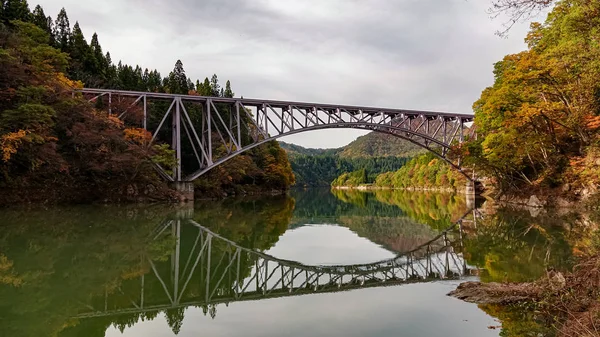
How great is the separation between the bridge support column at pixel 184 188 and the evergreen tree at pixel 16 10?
22947 mm

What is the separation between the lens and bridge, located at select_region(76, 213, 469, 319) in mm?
6789

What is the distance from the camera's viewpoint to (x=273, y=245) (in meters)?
13.0

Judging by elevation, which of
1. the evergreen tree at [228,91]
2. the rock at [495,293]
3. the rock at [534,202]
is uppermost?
the evergreen tree at [228,91]

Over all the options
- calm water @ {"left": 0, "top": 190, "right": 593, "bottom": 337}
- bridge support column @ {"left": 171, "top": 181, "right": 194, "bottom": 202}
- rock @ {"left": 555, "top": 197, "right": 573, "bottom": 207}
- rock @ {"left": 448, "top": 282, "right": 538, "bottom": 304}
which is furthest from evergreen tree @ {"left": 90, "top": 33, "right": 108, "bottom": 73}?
rock @ {"left": 448, "top": 282, "right": 538, "bottom": 304}

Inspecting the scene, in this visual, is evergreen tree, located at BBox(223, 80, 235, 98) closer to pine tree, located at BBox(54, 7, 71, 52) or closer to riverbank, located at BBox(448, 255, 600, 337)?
pine tree, located at BBox(54, 7, 71, 52)

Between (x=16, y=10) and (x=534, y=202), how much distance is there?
45671 millimetres

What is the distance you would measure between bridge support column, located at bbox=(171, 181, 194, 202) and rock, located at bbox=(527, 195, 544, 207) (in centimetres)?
2305

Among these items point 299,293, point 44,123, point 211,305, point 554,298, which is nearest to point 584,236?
point 554,298

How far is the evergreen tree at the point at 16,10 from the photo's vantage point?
129 feet

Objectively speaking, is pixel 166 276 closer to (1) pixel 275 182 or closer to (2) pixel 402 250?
(2) pixel 402 250

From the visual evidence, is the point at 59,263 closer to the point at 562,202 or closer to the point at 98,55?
the point at 562,202

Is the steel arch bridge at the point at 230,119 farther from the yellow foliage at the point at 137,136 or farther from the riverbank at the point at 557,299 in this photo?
the riverbank at the point at 557,299

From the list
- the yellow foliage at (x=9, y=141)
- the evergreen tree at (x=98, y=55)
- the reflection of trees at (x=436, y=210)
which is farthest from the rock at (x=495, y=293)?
the evergreen tree at (x=98, y=55)

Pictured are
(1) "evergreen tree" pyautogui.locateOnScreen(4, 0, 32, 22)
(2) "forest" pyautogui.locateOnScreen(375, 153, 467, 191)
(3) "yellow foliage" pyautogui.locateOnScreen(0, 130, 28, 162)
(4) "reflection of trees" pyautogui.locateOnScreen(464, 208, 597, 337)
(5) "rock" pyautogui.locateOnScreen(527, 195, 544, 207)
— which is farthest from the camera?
(2) "forest" pyautogui.locateOnScreen(375, 153, 467, 191)
